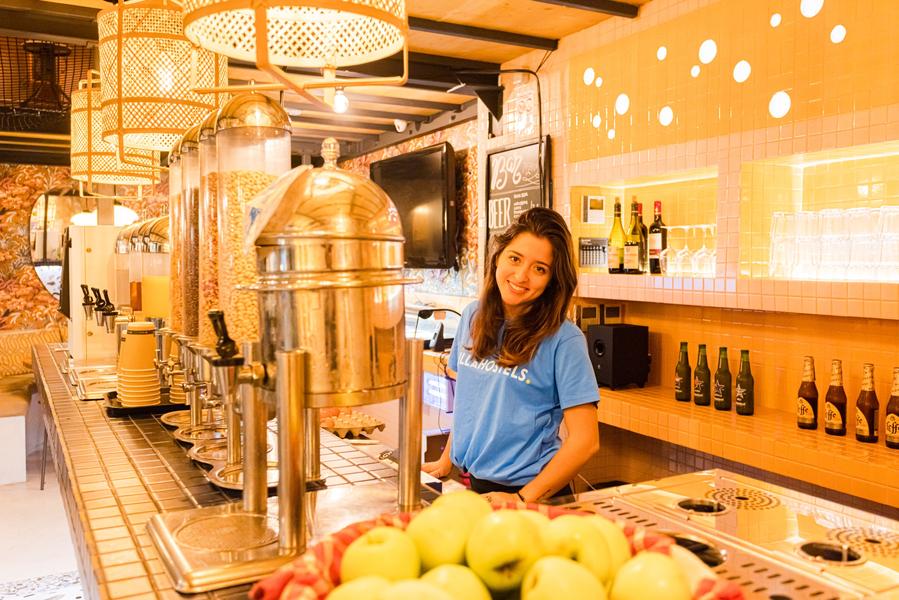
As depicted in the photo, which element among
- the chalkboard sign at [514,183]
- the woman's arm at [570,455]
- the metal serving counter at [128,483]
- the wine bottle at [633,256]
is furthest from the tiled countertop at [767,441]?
the metal serving counter at [128,483]

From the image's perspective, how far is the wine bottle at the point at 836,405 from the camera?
2969 mm

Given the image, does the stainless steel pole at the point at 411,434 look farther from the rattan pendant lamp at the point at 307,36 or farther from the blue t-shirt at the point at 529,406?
the blue t-shirt at the point at 529,406

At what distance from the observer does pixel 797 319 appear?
3.30m

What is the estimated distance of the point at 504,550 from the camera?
86 centimetres

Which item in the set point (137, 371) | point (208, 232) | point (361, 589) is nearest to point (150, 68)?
point (208, 232)

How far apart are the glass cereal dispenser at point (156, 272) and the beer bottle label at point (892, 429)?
8.97 feet

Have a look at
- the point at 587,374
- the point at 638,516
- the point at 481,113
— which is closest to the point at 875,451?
the point at 587,374

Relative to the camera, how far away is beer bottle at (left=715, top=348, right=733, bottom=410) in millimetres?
3469

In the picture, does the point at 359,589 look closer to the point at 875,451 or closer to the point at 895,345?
the point at 875,451

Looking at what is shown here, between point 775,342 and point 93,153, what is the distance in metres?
3.14

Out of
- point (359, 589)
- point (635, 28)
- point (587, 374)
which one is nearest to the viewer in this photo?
point (359, 589)

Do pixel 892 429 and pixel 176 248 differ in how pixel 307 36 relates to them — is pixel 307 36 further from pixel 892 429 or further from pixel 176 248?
pixel 892 429

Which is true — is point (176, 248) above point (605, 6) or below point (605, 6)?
below

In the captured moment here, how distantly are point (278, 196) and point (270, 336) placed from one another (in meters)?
0.23
